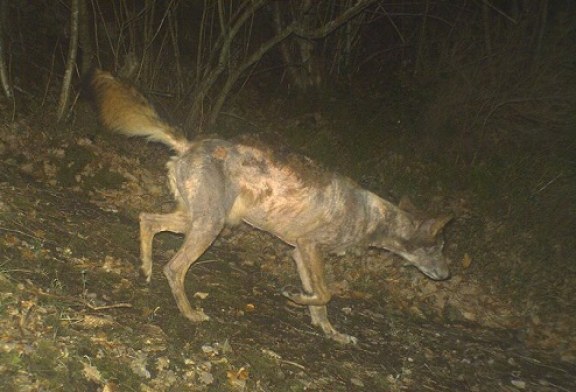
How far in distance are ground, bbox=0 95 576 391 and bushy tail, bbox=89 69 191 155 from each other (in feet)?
4.75

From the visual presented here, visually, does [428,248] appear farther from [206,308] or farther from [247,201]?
[206,308]

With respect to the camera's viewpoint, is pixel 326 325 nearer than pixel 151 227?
No

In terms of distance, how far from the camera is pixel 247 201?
5.16 metres

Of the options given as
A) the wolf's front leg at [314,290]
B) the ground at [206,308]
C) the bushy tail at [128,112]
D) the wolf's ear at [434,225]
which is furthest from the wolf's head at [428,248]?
the bushy tail at [128,112]

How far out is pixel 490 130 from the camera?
9.84 m

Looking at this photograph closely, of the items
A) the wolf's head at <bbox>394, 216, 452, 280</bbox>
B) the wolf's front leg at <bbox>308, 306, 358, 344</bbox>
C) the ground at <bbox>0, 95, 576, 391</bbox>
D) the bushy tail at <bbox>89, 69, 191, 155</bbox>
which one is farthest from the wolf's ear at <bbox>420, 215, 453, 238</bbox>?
the bushy tail at <bbox>89, 69, 191, 155</bbox>

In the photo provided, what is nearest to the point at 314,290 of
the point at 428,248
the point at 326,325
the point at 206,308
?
the point at 326,325

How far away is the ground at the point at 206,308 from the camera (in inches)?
147

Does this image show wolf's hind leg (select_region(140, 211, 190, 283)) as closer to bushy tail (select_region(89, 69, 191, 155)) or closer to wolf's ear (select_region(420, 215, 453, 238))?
bushy tail (select_region(89, 69, 191, 155))

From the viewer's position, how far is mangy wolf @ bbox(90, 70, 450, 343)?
485cm

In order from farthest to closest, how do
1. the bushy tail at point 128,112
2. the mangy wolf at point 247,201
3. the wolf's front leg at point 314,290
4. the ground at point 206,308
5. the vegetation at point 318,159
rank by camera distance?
1. the wolf's front leg at point 314,290
2. the bushy tail at point 128,112
3. the mangy wolf at point 247,201
4. the vegetation at point 318,159
5. the ground at point 206,308

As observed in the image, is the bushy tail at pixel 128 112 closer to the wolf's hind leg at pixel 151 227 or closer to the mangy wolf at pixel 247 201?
the mangy wolf at pixel 247 201

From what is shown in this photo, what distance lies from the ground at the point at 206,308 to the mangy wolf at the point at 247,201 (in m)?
0.44

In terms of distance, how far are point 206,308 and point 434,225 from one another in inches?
125
